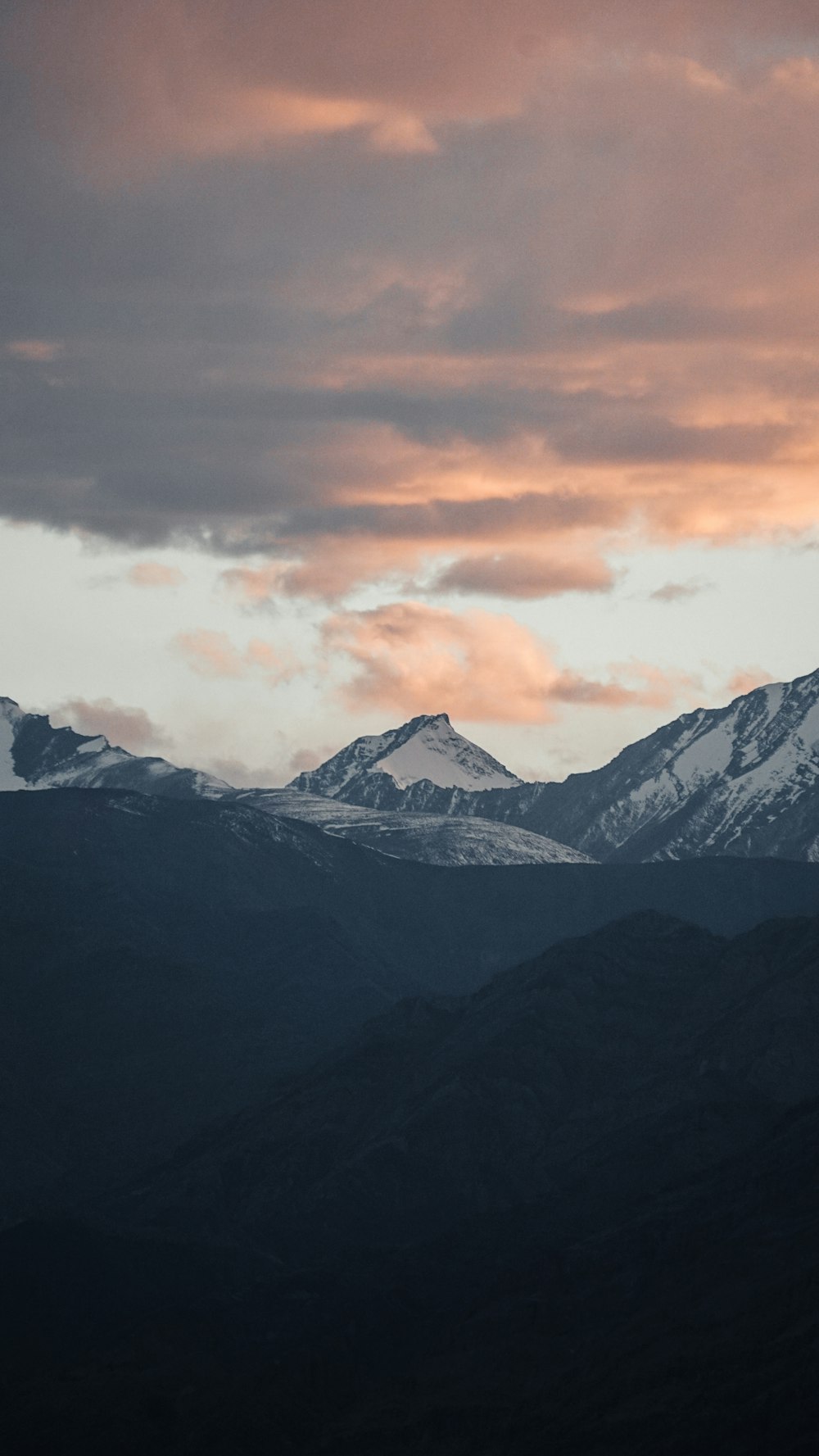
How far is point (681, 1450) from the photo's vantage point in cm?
19988

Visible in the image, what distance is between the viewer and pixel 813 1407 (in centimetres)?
19975

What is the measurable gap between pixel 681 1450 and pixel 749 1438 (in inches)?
219

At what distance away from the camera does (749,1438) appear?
199 metres

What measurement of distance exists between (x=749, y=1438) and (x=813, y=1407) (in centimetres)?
578

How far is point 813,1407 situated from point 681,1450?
11093 mm
